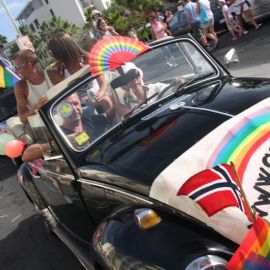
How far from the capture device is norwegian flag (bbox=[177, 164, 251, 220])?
1874 mm

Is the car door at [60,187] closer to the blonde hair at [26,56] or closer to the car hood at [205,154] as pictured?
the car hood at [205,154]

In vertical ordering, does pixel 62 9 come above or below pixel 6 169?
above

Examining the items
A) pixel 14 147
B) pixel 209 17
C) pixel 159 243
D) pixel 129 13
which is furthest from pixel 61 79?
pixel 129 13

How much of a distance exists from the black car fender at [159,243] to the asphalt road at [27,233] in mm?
1803

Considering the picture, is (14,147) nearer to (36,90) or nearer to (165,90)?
(36,90)

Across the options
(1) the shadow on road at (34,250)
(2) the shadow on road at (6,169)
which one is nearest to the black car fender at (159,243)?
(1) the shadow on road at (34,250)

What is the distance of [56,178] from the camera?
3.37 metres

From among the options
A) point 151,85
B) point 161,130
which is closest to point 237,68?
point 151,85

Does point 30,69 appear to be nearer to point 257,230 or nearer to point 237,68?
point 257,230

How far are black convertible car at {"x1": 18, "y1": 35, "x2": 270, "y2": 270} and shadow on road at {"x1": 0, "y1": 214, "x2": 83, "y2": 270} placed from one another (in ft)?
1.45

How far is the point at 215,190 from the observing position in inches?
74.7

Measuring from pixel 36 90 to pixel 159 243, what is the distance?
9.21 feet

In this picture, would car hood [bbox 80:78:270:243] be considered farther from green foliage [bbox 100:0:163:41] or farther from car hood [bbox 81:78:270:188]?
green foliage [bbox 100:0:163:41]

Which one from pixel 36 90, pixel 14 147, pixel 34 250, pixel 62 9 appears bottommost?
pixel 34 250
